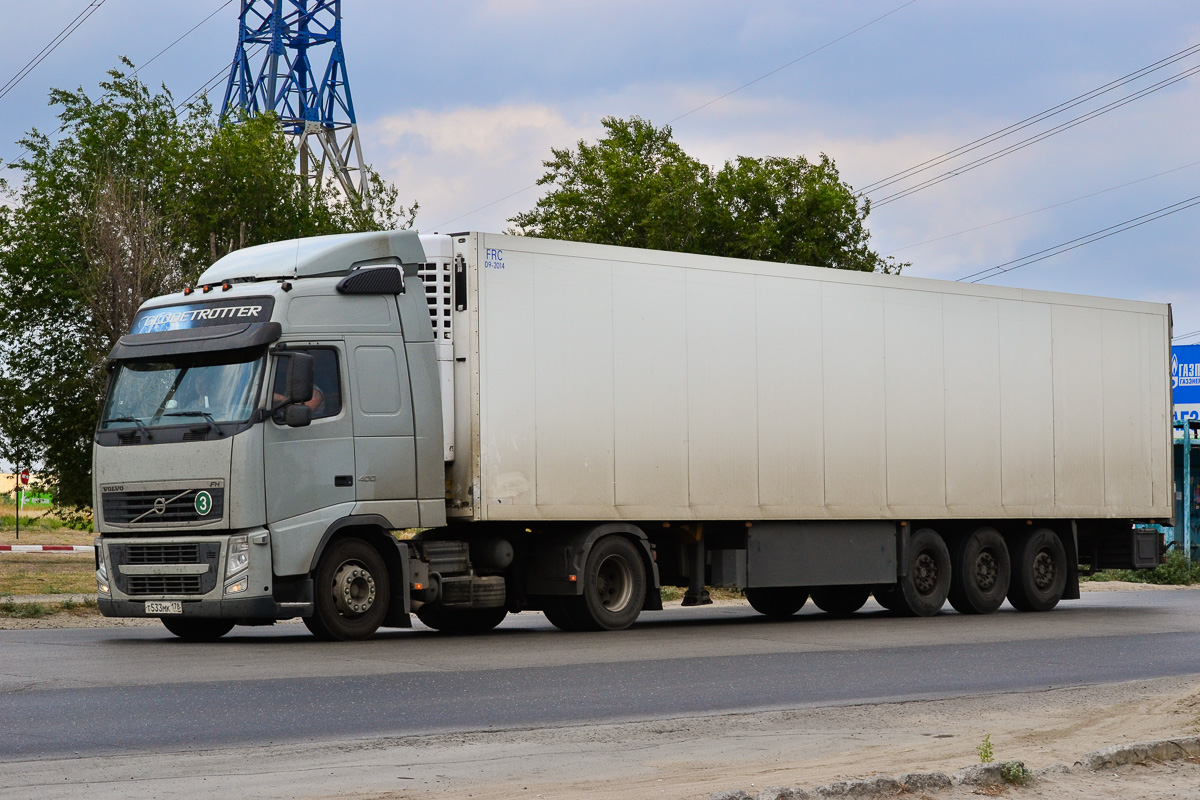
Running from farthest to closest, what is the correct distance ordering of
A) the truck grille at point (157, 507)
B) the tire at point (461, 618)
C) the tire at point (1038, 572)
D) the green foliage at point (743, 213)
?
the green foliage at point (743, 213)
the tire at point (1038, 572)
the tire at point (461, 618)
the truck grille at point (157, 507)

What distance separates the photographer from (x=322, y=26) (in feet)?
205

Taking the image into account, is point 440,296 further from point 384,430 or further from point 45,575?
point 45,575

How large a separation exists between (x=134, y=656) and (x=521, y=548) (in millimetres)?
4478

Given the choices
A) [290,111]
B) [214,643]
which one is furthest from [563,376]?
[290,111]

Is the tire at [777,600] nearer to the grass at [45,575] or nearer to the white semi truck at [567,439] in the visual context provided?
the white semi truck at [567,439]

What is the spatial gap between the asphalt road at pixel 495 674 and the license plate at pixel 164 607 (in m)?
0.36

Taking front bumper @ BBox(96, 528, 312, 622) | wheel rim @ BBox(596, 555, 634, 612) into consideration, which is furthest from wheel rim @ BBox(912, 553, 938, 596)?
front bumper @ BBox(96, 528, 312, 622)

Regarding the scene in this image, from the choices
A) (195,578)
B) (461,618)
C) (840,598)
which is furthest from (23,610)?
(840,598)

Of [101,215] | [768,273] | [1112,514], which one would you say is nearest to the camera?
[768,273]

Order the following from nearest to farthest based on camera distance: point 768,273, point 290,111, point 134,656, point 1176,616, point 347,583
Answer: point 134,656
point 347,583
point 768,273
point 1176,616
point 290,111

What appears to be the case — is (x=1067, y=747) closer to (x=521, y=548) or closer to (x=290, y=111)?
(x=521, y=548)

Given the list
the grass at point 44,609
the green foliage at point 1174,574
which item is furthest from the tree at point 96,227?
the green foliage at point 1174,574

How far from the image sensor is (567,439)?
15.7 meters

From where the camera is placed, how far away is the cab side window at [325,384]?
563 inches
